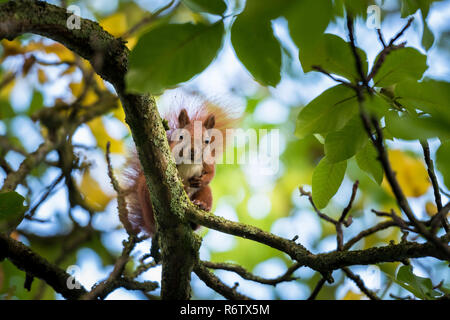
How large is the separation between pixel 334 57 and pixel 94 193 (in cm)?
224

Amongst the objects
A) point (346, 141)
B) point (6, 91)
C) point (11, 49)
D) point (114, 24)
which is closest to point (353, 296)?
point (346, 141)

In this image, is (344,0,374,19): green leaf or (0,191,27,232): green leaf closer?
(344,0,374,19): green leaf

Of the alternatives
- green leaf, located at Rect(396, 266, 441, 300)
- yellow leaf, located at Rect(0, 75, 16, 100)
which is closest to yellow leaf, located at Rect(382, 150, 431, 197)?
green leaf, located at Rect(396, 266, 441, 300)

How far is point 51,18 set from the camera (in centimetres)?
112

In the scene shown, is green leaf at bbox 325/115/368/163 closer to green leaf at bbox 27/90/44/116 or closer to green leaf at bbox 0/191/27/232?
green leaf at bbox 0/191/27/232

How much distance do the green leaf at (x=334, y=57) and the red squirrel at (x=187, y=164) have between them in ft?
3.65

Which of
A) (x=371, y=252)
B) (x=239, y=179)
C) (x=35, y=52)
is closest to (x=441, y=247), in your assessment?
(x=371, y=252)

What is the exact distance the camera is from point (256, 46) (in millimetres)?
869

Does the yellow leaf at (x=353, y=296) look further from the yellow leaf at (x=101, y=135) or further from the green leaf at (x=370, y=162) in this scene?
the yellow leaf at (x=101, y=135)

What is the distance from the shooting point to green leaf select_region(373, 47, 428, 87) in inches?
40.1

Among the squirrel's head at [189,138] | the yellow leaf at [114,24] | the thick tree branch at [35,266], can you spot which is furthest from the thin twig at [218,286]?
the yellow leaf at [114,24]

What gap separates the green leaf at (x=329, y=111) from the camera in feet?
3.38

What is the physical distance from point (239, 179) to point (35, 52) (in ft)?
6.83

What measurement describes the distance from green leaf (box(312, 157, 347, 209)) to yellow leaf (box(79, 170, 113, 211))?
1.88 m
